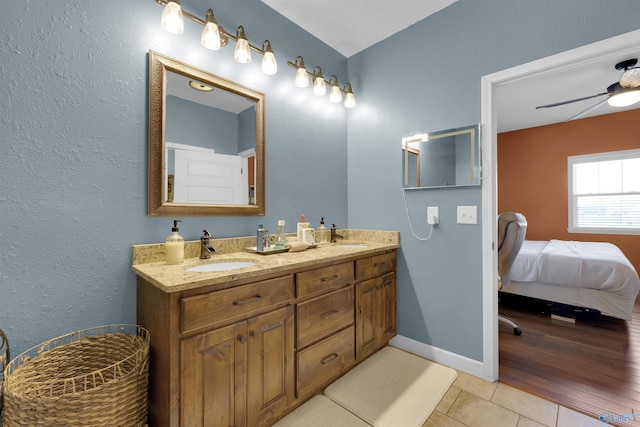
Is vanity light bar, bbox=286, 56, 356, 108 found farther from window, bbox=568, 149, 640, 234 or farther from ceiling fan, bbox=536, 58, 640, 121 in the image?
window, bbox=568, 149, 640, 234

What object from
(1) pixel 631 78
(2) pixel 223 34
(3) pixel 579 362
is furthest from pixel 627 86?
(2) pixel 223 34

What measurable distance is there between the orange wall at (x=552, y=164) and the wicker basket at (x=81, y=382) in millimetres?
5988

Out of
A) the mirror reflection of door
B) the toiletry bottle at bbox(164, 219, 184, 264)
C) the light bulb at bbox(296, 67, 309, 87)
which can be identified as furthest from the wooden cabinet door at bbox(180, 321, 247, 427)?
the light bulb at bbox(296, 67, 309, 87)

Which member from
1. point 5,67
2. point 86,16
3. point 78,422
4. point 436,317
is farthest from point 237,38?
point 436,317

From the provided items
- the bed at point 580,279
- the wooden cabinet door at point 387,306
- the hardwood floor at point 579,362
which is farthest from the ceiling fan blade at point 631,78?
the wooden cabinet door at point 387,306

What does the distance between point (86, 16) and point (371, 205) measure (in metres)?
2.17

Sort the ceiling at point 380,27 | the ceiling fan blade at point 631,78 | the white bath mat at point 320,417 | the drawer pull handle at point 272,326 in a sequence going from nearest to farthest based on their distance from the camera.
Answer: the drawer pull handle at point 272,326
the white bath mat at point 320,417
the ceiling at point 380,27
the ceiling fan blade at point 631,78

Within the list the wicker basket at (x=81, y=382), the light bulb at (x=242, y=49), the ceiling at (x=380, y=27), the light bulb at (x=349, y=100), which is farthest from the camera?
the light bulb at (x=349, y=100)

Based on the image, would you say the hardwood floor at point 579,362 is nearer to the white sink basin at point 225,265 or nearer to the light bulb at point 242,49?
the white sink basin at point 225,265

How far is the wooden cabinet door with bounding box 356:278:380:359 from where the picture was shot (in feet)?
6.17

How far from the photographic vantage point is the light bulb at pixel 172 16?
137 centimetres

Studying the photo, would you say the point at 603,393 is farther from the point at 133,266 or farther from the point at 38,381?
the point at 38,381

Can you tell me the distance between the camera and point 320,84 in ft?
7.22

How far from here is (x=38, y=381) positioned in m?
1.06
